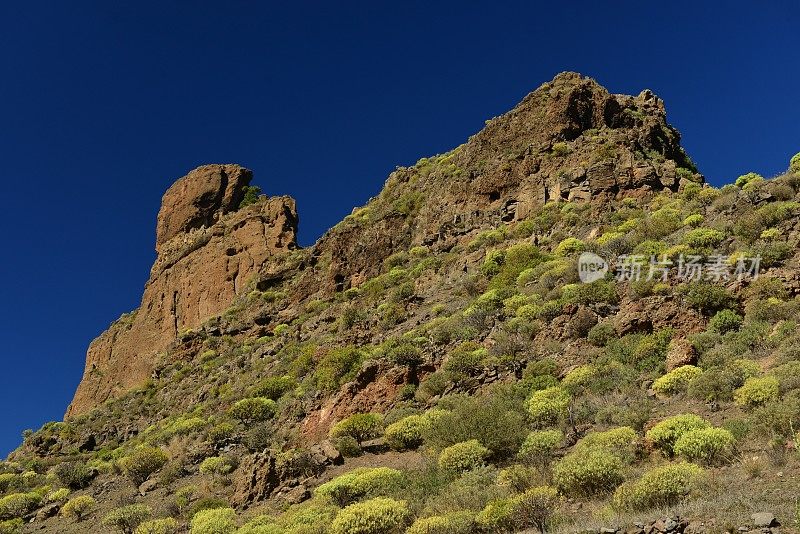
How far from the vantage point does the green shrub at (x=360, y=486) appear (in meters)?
12.8

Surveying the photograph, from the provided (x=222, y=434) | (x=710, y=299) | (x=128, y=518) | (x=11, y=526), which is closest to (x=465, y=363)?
(x=710, y=299)

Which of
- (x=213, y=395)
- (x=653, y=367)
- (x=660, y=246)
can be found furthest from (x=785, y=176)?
(x=213, y=395)

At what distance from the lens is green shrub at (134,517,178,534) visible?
47.4 feet

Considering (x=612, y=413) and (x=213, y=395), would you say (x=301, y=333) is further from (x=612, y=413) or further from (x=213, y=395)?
(x=612, y=413)

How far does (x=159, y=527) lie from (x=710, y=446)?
12.4 m

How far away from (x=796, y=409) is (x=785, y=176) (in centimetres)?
1758

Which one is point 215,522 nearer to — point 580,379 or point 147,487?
point 147,487

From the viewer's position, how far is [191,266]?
59.0 meters

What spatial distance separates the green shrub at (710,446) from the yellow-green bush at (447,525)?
380 cm

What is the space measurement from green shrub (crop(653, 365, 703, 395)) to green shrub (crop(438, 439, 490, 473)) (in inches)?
171

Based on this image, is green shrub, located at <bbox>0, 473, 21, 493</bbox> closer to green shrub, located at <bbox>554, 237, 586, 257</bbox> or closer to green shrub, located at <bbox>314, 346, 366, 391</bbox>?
green shrub, located at <bbox>314, 346, 366, 391</bbox>

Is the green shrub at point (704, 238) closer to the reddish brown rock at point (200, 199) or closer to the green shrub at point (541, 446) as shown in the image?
the green shrub at point (541, 446)

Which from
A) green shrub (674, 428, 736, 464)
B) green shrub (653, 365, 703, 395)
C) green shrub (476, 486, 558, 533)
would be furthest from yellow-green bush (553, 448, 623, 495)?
green shrub (653, 365, 703, 395)

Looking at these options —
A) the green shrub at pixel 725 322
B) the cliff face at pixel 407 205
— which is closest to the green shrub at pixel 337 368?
the green shrub at pixel 725 322
